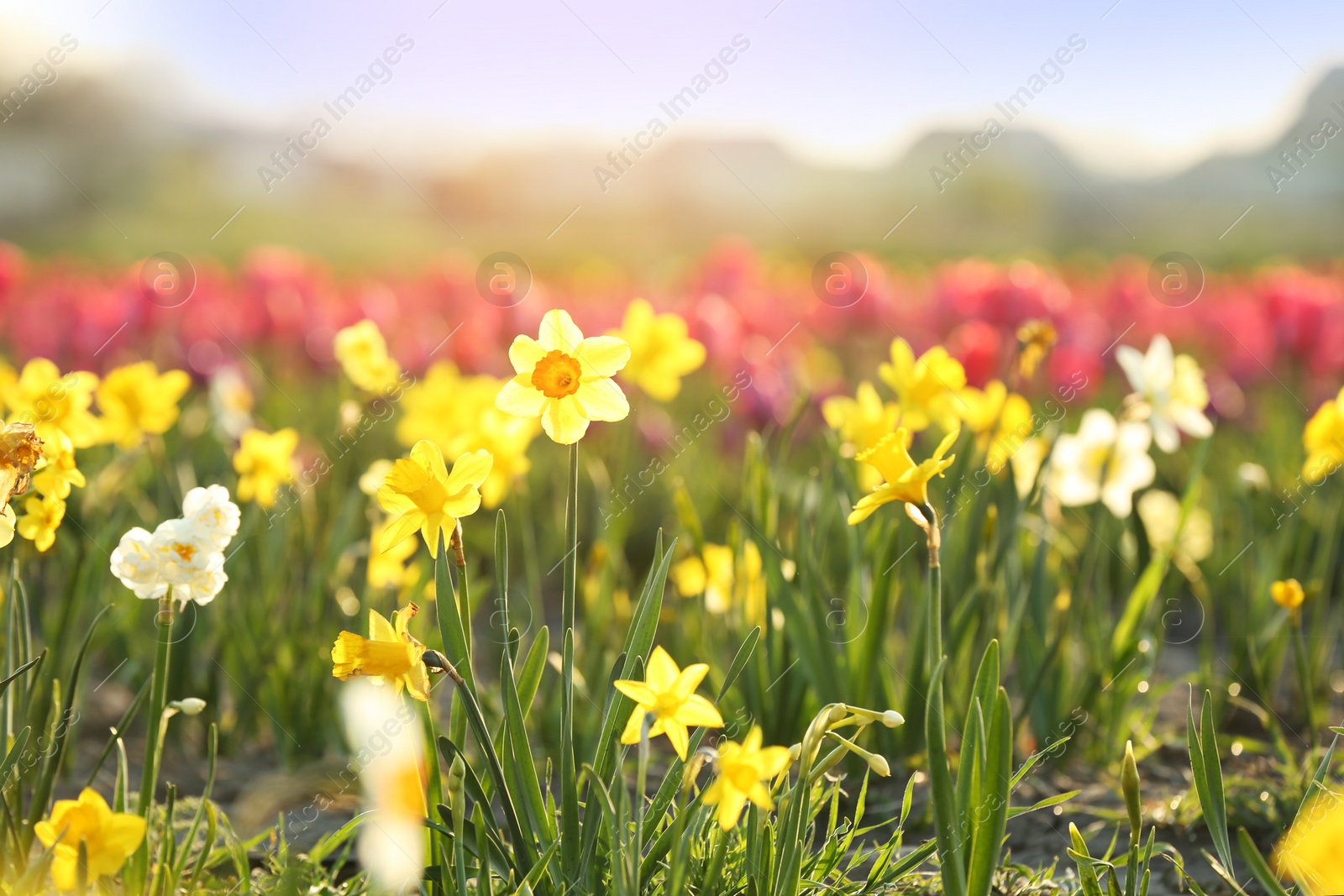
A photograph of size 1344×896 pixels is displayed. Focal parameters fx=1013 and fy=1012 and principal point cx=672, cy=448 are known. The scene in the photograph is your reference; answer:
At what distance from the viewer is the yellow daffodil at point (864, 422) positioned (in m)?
1.93

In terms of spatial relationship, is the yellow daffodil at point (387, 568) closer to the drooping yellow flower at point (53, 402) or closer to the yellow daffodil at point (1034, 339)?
the drooping yellow flower at point (53, 402)

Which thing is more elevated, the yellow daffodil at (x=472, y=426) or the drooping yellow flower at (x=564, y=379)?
the yellow daffodil at (x=472, y=426)

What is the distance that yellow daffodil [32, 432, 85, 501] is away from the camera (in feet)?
4.13

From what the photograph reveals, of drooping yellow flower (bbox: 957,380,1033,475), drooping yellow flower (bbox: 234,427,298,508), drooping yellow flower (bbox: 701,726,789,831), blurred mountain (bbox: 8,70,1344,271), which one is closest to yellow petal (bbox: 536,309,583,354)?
drooping yellow flower (bbox: 701,726,789,831)

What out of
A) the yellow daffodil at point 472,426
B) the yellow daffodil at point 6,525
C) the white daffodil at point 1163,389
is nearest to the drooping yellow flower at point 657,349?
the yellow daffodil at point 472,426

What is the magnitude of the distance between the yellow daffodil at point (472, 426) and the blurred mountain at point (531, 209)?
45.5 feet

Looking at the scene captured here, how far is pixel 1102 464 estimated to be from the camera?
2143 mm

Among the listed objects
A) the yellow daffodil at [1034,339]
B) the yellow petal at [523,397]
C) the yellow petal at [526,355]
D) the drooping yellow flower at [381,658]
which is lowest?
the drooping yellow flower at [381,658]

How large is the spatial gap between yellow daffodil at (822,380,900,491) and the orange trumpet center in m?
0.91

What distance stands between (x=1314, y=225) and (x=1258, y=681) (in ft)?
97.1

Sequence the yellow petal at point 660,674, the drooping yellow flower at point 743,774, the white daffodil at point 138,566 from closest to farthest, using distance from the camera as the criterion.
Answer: the drooping yellow flower at point 743,774 < the yellow petal at point 660,674 < the white daffodil at point 138,566

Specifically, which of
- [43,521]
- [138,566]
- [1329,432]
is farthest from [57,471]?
[1329,432]

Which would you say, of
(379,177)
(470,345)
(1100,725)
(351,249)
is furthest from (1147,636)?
(379,177)

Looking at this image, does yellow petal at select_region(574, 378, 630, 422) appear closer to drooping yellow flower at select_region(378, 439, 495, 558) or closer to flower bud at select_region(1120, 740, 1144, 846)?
drooping yellow flower at select_region(378, 439, 495, 558)
